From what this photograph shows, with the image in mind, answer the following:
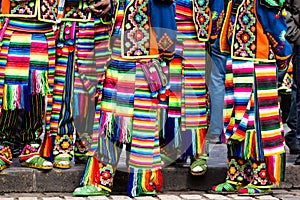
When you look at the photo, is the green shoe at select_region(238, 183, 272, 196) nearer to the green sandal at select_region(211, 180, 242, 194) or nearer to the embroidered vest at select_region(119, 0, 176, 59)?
the green sandal at select_region(211, 180, 242, 194)

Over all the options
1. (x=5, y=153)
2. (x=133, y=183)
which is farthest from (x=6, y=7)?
(x=133, y=183)

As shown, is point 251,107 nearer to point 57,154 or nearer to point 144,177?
point 144,177

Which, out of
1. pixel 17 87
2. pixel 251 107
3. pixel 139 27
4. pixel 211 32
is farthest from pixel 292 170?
pixel 17 87

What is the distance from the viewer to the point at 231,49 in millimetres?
6621

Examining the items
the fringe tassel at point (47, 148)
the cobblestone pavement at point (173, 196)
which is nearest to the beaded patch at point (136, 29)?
the fringe tassel at point (47, 148)

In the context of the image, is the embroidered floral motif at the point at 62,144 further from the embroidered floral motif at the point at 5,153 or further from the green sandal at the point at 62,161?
the embroidered floral motif at the point at 5,153

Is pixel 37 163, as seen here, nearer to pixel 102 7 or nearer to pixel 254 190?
pixel 102 7

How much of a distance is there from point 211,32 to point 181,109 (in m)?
0.67

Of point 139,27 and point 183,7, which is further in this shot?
point 183,7

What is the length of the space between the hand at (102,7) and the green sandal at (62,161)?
1.13m

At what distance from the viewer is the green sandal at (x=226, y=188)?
6695 millimetres

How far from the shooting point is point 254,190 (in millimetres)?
6613

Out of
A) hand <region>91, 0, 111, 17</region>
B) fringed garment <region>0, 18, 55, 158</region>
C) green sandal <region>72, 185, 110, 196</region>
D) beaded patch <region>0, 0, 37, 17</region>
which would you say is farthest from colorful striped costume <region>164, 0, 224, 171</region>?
beaded patch <region>0, 0, 37, 17</region>

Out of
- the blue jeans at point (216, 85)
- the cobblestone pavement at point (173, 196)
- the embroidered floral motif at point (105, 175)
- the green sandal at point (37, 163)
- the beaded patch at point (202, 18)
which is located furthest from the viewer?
the blue jeans at point (216, 85)
